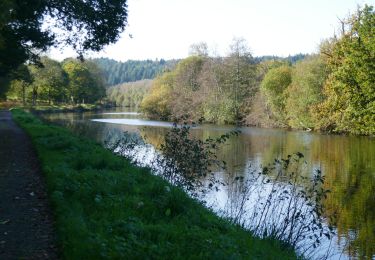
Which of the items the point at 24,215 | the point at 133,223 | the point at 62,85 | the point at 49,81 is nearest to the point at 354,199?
the point at 133,223

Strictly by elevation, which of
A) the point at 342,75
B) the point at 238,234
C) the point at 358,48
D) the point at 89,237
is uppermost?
the point at 358,48

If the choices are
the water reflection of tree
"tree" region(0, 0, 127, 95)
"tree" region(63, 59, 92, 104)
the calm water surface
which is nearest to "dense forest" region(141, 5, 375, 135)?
the calm water surface

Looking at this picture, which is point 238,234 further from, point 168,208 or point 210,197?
point 210,197

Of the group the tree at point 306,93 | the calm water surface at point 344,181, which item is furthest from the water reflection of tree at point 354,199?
the tree at point 306,93

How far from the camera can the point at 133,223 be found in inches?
242

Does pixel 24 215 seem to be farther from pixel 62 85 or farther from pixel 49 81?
pixel 62 85

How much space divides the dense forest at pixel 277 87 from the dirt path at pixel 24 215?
2341 cm

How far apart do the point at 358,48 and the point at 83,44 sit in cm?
1997

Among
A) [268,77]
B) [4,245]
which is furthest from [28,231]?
[268,77]

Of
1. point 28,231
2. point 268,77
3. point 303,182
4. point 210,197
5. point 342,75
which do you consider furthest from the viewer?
point 268,77

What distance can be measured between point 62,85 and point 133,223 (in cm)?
9194

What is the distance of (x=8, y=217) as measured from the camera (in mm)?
6641

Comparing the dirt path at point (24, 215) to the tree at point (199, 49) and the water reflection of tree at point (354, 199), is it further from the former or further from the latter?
the tree at point (199, 49)

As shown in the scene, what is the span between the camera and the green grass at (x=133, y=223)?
522 centimetres
